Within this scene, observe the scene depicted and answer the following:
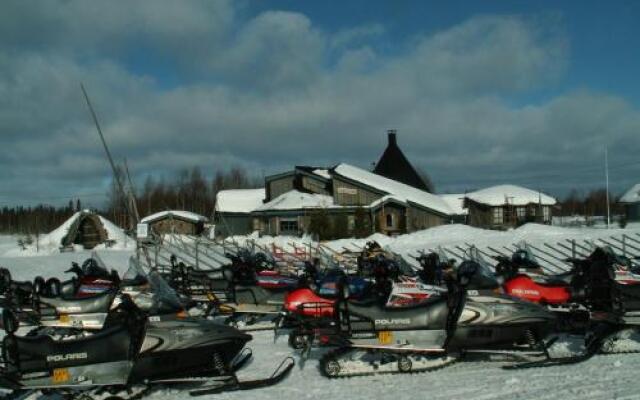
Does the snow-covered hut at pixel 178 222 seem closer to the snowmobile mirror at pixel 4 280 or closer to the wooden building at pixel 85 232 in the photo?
the wooden building at pixel 85 232

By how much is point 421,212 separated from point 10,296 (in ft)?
84.8

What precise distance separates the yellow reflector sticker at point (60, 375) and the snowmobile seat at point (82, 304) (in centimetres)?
347

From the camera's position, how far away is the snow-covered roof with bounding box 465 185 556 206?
40312 mm

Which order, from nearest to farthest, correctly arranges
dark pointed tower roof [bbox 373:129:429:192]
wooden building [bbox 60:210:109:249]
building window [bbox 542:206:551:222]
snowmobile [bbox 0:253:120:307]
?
1. snowmobile [bbox 0:253:120:307]
2. wooden building [bbox 60:210:109:249]
3. building window [bbox 542:206:551:222]
4. dark pointed tower roof [bbox 373:129:429:192]

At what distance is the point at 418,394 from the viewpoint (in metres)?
6.25

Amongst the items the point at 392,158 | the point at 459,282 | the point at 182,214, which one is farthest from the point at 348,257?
the point at 392,158

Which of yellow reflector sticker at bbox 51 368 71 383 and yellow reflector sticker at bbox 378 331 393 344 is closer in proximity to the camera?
yellow reflector sticker at bbox 51 368 71 383

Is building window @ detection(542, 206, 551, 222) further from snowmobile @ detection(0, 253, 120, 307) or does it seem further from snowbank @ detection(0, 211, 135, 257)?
snowmobile @ detection(0, 253, 120, 307)

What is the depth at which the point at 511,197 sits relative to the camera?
4047cm

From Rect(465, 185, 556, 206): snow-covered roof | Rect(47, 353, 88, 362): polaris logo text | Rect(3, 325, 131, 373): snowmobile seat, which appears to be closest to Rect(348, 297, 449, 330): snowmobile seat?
Rect(3, 325, 131, 373): snowmobile seat

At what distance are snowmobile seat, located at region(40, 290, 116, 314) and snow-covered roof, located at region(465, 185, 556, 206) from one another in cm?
3370

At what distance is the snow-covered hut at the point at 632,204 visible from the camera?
4147cm

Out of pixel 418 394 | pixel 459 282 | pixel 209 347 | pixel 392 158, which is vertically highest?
pixel 392 158

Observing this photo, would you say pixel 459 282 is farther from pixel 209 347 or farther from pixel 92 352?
pixel 92 352
